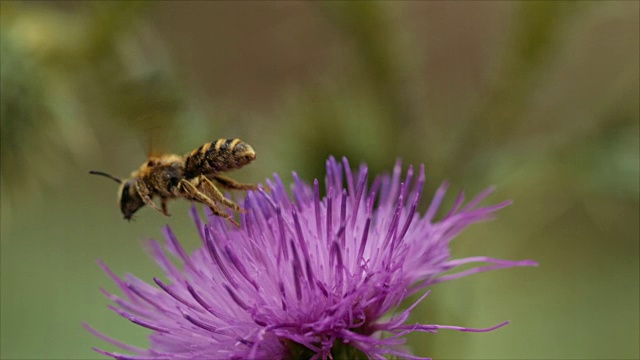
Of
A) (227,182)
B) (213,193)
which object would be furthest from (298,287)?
(227,182)

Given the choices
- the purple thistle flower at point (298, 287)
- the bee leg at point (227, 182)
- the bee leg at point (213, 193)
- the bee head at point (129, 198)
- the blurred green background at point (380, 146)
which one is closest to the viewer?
the purple thistle flower at point (298, 287)

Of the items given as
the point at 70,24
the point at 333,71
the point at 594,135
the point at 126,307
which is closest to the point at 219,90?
the point at 333,71

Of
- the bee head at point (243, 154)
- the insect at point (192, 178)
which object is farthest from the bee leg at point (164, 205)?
the bee head at point (243, 154)

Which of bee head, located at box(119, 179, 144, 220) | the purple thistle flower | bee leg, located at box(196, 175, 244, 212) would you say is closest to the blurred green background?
bee head, located at box(119, 179, 144, 220)

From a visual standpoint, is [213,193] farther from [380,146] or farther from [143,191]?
[380,146]

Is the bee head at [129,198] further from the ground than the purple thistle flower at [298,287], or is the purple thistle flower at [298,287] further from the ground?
the bee head at [129,198]

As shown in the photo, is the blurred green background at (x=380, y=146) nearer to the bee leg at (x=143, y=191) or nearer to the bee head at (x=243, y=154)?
the bee leg at (x=143, y=191)

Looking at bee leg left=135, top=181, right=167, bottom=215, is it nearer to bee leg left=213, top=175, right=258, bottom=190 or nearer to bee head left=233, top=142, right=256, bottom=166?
bee leg left=213, top=175, right=258, bottom=190

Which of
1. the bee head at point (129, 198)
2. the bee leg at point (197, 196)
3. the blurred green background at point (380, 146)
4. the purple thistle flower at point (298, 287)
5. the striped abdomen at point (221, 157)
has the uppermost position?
the blurred green background at point (380, 146)
